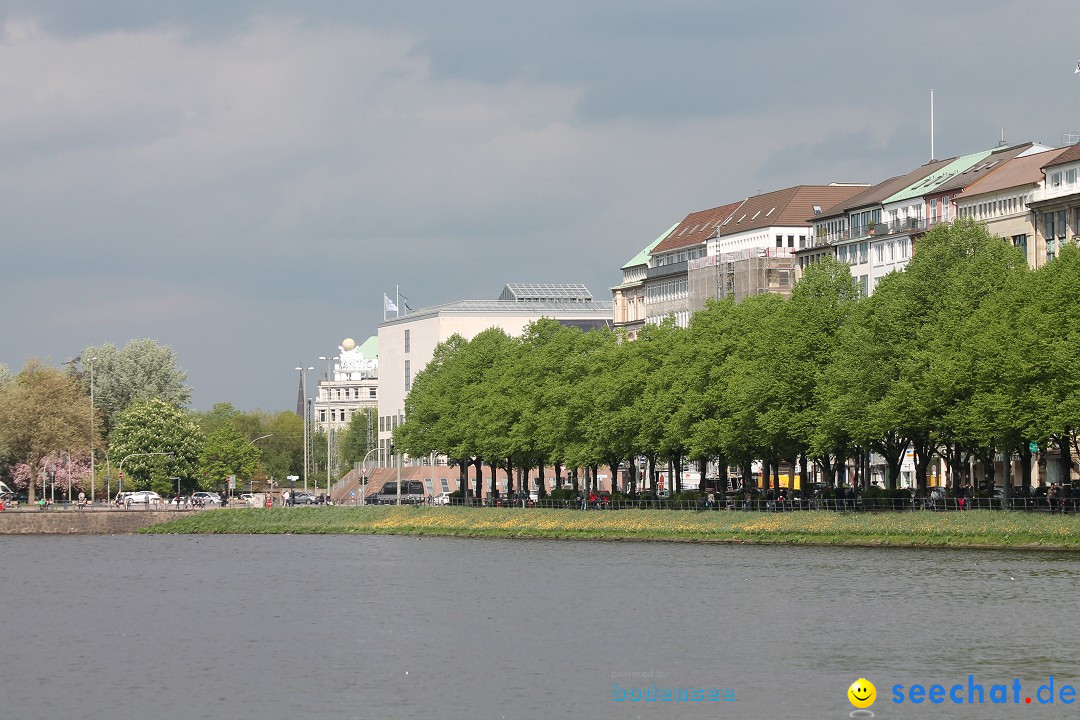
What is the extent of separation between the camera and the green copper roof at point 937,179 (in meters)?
164

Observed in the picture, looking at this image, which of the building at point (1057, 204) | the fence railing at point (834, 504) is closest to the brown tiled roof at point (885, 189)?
the building at point (1057, 204)

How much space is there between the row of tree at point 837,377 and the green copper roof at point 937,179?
31547mm

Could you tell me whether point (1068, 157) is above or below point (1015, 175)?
below

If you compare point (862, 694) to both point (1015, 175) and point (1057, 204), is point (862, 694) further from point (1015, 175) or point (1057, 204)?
point (1015, 175)

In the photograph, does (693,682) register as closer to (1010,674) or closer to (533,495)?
(1010,674)

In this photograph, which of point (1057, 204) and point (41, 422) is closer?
point (1057, 204)

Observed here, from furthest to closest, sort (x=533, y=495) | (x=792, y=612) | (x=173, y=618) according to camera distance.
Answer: (x=533, y=495)
(x=173, y=618)
(x=792, y=612)

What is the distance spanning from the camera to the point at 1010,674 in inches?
2069

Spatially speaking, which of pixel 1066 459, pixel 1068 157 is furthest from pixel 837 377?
pixel 1068 157

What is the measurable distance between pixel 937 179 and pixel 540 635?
359ft

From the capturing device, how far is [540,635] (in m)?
64.9

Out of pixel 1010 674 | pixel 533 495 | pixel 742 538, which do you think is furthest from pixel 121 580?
pixel 533 495

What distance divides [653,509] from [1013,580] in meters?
52.7

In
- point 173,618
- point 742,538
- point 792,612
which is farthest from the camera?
point 742,538
